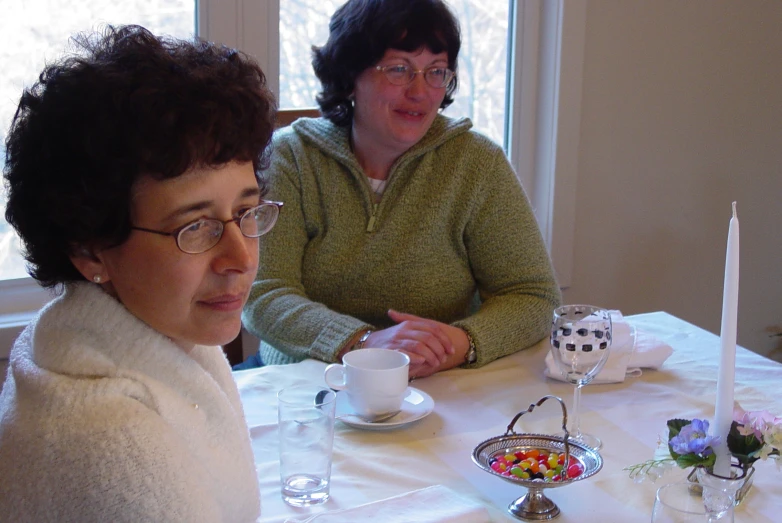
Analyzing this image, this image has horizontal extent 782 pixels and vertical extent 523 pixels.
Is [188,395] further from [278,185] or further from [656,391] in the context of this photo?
[278,185]

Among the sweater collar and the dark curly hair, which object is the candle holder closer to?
the dark curly hair

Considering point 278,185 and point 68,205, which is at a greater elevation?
point 68,205

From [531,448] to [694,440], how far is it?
210mm

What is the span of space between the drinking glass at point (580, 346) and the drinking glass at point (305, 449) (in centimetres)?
38

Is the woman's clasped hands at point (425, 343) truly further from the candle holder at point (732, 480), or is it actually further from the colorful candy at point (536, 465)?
the candle holder at point (732, 480)

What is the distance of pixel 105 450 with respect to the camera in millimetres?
736

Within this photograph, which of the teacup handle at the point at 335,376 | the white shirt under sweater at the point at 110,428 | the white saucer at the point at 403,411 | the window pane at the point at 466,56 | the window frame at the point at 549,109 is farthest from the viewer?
the window frame at the point at 549,109

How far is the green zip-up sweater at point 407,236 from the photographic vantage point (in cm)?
177

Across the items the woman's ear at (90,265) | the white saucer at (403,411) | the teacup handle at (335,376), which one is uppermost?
the woman's ear at (90,265)

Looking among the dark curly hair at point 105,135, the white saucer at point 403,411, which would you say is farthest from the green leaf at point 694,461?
the dark curly hair at point 105,135

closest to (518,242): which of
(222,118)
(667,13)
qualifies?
(222,118)

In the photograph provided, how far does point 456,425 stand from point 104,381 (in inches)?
25.0

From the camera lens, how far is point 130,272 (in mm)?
847

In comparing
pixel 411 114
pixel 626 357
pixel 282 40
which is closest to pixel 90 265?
pixel 626 357
